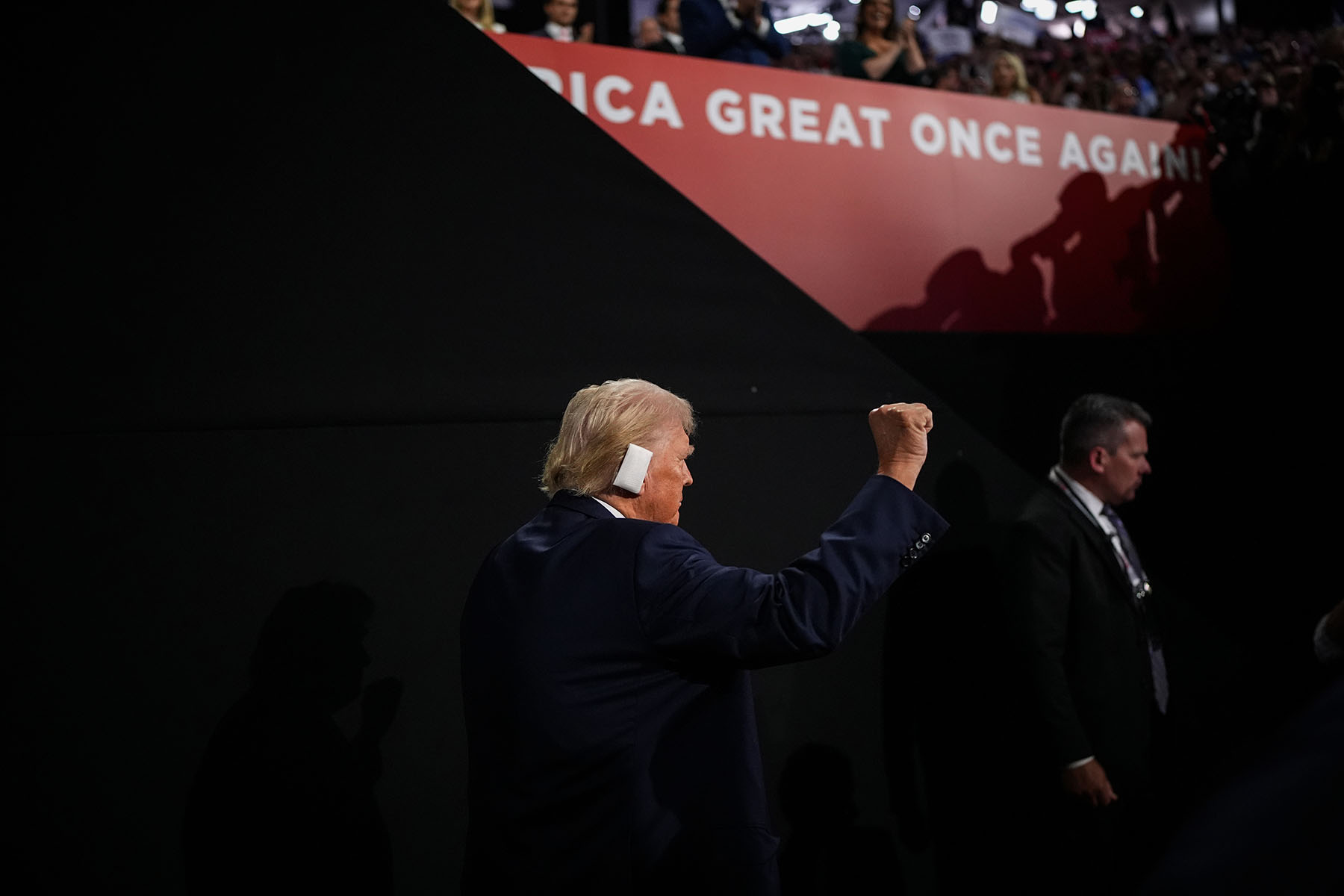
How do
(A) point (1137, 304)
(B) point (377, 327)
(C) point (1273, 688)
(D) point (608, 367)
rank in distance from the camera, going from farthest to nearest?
(A) point (1137, 304) → (C) point (1273, 688) → (D) point (608, 367) → (B) point (377, 327)

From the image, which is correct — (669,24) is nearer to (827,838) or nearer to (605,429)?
(827,838)

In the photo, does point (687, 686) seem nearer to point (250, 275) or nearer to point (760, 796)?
point (760, 796)

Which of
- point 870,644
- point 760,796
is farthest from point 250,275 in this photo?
point 870,644

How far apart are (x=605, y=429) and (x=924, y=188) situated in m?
2.68

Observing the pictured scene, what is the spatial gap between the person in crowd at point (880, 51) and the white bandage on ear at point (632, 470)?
3.32 metres

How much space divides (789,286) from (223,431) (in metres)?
1.43

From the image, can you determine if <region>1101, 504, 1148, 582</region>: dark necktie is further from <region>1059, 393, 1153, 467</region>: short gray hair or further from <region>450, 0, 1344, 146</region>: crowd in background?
<region>450, 0, 1344, 146</region>: crowd in background

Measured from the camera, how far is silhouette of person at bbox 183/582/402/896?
2115mm

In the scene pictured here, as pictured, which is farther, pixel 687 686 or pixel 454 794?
pixel 454 794

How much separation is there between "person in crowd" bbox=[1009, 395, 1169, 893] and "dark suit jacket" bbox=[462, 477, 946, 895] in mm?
1235

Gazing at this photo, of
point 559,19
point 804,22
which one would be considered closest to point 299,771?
point 559,19

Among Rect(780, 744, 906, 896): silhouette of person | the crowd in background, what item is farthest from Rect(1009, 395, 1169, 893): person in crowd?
the crowd in background

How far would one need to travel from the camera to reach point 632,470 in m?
1.68

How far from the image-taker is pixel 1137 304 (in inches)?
169
